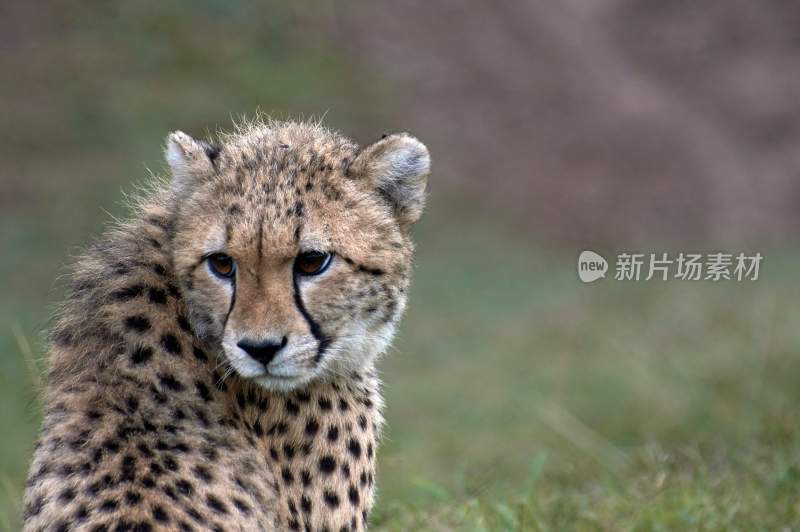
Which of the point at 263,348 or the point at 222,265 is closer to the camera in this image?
the point at 263,348

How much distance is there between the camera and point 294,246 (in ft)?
11.0

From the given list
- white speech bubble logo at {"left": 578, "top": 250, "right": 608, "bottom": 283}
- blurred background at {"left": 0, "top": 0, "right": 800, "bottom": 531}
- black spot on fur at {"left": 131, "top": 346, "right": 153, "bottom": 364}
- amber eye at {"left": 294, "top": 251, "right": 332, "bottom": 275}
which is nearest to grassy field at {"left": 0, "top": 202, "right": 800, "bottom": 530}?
blurred background at {"left": 0, "top": 0, "right": 800, "bottom": 531}

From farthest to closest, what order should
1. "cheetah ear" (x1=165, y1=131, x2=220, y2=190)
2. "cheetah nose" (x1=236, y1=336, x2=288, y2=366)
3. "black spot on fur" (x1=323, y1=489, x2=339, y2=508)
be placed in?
"cheetah ear" (x1=165, y1=131, x2=220, y2=190), "black spot on fur" (x1=323, y1=489, x2=339, y2=508), "cheetah nose" (x1=236, y1=336, x2=288, y2=366)

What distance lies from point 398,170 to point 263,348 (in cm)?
85

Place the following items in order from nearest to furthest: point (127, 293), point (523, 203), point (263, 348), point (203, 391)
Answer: point (263, 348)
point (203, 391)
point (127, 293)
point (523, 203)

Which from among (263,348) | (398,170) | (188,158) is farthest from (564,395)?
(263,348)

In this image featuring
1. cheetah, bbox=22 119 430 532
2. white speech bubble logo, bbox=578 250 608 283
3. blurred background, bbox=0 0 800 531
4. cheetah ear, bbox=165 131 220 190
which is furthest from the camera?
white speech bubble logo, bbox=578 250 608 283

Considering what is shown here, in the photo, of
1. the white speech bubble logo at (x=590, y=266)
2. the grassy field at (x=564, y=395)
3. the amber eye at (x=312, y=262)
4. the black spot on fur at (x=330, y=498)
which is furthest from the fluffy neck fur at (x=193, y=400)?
the white speech bubble logo at (x=590, y=266)

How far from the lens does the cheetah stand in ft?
10.3

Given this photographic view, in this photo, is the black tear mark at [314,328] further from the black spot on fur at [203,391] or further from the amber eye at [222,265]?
the black spot on fur at [203,391]

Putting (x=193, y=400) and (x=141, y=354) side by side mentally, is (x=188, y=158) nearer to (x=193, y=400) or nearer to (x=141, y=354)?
(x=141, y=354)

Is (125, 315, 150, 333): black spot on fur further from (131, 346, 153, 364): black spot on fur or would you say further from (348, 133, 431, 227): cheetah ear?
(348, 133, 431, 227): cheetah ear

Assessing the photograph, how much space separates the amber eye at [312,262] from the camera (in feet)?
11.2

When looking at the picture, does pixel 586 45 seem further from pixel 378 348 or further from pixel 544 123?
pixel 378 348
